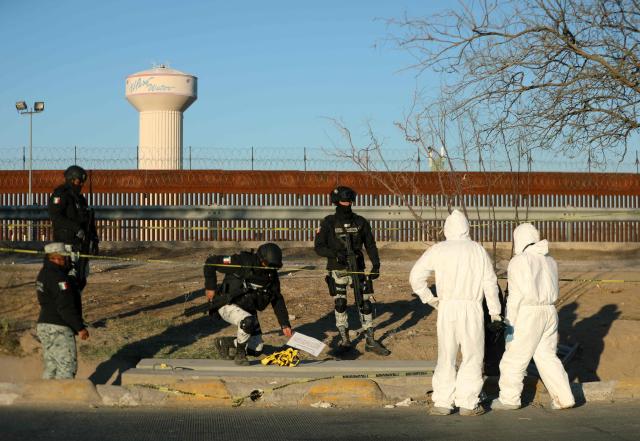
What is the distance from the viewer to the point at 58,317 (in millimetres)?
11320

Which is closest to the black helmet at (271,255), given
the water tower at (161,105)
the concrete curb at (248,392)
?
the concrete curb at (248,392)

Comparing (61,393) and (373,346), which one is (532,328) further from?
(61,393)

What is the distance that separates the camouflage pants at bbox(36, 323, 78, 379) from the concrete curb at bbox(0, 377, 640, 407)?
46 centimetres

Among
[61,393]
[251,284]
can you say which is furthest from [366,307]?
[61,393]

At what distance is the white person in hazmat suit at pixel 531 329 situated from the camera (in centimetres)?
1088

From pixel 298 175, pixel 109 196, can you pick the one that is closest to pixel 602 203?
pixel 298 175

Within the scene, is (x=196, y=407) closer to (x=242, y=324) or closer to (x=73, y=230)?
(x=242, y=324)

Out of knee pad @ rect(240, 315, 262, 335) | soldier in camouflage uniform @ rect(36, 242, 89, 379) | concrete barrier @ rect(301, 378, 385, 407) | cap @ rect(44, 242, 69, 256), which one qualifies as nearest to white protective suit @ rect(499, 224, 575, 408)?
concrete barrier @ rect(301, 378, 385, 407)

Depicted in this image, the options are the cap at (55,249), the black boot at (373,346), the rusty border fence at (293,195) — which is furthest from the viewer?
the rusty border fence at (293,195)

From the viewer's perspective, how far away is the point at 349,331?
15.3 metres

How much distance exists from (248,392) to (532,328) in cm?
291

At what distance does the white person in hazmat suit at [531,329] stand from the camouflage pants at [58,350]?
4.30m

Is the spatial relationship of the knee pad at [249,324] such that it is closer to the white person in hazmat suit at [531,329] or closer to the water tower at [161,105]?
the white person in hazmat suit at [531,329]

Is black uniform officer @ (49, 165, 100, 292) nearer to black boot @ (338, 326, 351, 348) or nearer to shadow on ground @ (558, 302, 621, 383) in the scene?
black boot @ (338, 326, 351, 348)
